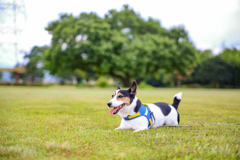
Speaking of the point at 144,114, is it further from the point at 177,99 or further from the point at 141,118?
the point at 177,99

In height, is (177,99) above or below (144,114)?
above

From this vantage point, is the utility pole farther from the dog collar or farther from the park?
the dog collar

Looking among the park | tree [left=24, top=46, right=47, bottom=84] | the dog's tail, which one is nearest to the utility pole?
the park

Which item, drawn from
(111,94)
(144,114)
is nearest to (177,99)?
(144,114)

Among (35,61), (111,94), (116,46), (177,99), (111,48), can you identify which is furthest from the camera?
(35,61)

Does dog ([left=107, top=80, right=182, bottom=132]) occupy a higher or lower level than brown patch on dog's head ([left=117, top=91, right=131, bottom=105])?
lower

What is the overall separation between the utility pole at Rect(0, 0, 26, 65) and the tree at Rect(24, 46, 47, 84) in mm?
15199

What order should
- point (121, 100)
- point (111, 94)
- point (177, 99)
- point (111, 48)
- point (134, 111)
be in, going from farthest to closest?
1. point (111, 48)
2. point (111, 94)
3. point (177, 99)
4. point (134, 111)
5. point (121, 100)

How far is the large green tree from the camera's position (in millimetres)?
24594

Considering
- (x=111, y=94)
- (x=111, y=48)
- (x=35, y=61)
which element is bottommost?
(x=111, y=94)

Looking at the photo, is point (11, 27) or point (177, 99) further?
point (11, 27)

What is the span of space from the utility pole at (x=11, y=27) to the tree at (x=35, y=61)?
15.2 meters

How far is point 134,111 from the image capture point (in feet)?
11.4

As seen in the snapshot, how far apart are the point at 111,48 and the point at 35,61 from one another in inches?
1239
